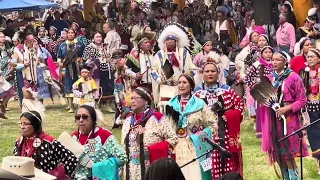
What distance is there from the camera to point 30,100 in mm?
12586

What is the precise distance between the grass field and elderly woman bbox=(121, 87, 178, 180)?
2.60 metres

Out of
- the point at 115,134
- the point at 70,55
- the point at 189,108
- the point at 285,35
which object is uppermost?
the point at 285,35

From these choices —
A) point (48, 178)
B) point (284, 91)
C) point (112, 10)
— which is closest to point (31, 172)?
point (48, 178)

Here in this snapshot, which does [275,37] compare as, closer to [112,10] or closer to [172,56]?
[172,56]

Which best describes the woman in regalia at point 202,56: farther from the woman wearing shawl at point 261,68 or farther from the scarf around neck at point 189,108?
the scarf around neck at point 189,108

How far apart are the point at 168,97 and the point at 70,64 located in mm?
5813

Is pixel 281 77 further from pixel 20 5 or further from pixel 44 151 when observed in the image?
pixel 20 5

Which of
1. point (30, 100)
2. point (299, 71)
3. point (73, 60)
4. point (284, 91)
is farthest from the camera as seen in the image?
point (73, 60)

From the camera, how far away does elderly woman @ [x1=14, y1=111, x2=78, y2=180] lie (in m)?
7.10

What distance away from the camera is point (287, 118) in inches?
358

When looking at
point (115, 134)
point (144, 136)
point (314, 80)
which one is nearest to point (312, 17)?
point (115, 134)

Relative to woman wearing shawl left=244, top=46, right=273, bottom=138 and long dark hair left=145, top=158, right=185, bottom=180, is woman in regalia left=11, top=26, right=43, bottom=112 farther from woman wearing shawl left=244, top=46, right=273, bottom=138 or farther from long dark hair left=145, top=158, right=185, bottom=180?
long dark hair left=145, top=158, right=185, bottom=180

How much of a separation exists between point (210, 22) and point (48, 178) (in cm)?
A: 1687

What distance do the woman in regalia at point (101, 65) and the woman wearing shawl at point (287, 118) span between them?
7236mm
